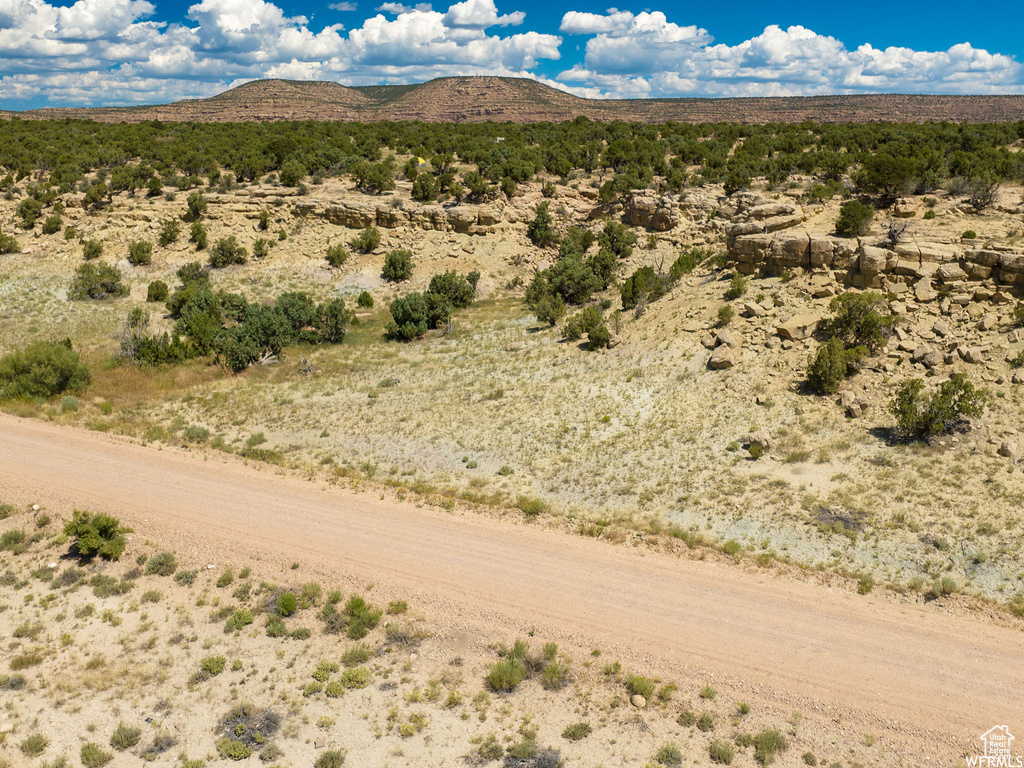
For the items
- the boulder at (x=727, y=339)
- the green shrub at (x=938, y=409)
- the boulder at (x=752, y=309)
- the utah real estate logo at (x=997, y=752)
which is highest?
the boulder at (x=752, y=309)

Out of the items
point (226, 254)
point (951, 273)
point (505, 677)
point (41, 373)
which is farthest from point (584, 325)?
point (226, 254)

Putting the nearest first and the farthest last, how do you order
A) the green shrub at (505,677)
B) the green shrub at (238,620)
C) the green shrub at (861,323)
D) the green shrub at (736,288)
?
the green shrub at (505,677) → the green shrub at (238,620) → the green shrub at (861,323) → the green shrub at (736,288)

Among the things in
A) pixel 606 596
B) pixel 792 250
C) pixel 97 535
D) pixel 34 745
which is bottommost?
pixel 34 745

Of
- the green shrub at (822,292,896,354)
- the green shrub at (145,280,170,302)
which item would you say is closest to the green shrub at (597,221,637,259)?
the green shrub at (822,292,896,354)

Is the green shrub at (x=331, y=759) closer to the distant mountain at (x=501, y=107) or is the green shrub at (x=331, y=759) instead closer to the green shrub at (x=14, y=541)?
the green shrub at (x=14, y=541)

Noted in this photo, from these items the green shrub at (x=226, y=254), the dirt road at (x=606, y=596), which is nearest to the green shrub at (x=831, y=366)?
the dirt road at (x=606, y=596)

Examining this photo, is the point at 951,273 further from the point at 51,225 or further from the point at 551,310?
the point at 51,225

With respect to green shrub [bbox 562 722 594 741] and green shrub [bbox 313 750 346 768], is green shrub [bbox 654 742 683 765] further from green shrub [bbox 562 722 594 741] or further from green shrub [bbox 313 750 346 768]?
green shrub [bbox 313 750 346 768]
